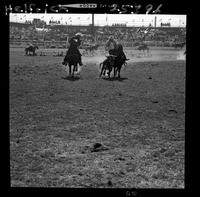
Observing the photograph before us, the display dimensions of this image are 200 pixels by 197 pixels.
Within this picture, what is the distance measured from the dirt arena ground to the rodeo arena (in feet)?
0.04

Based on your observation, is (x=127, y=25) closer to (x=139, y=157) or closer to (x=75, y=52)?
(x=75, y=52)

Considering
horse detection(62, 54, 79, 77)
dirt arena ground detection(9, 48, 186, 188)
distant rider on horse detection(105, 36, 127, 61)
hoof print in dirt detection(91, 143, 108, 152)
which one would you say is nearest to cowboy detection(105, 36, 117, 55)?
distant rider on horse detection(105, 36, 127, 61)

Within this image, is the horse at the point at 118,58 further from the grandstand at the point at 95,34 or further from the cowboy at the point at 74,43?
the cowboy at the point at 74,43

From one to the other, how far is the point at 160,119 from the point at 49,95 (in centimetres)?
152

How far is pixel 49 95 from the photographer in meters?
4.59

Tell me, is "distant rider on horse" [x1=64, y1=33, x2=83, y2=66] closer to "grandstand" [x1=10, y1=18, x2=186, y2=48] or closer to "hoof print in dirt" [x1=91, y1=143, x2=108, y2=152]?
"grandstand" [x1=10, y1=18, x2=186, y2=48]

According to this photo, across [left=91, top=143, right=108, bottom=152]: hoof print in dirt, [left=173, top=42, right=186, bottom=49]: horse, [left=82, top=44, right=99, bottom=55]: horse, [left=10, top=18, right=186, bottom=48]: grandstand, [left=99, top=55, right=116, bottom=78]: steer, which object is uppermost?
[left=10, top=18, right=186, bottom=48]: grandstand

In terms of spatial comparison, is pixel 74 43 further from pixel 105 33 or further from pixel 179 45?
pixel 179 45

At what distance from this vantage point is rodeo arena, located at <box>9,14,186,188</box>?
3.94 metres

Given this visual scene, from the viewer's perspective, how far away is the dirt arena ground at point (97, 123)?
12.8ft

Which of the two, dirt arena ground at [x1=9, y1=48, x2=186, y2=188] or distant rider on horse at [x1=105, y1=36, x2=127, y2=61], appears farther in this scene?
distant rider on horse at [x1=105, y1=36, x2=127, y2=61]

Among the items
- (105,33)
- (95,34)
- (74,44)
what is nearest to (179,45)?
(105,33)

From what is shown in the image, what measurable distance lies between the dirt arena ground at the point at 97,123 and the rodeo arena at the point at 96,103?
0.01 m
